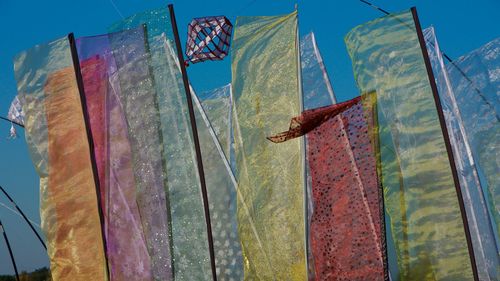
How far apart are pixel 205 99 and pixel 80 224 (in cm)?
490

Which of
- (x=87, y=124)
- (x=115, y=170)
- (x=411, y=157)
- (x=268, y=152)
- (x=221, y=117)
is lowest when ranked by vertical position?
(x=411, y=157)

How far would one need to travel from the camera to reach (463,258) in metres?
8.14

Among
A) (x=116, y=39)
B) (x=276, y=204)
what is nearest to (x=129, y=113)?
(x=116, y=39)

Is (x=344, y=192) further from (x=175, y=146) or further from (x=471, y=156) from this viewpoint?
(x=471, y=156)

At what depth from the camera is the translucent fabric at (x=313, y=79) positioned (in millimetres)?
11070

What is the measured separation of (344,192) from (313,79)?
9.80 ft

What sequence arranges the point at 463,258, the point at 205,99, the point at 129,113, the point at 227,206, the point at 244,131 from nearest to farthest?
the point at 463,258, the point at 129,113, the point at 244,131, the point at 227,206, the point at 205,99

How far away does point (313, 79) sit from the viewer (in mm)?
11195

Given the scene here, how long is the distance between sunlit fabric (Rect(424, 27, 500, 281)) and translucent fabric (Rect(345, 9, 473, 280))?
2.60 metres

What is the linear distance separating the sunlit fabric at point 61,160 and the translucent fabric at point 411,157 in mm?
3508

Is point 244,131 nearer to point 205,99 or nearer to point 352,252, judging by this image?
point 352,252

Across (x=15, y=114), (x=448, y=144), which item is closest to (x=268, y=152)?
(x=448, y=144)

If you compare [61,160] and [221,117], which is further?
[221,117]

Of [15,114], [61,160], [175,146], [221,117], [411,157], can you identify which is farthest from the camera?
[221,117]
